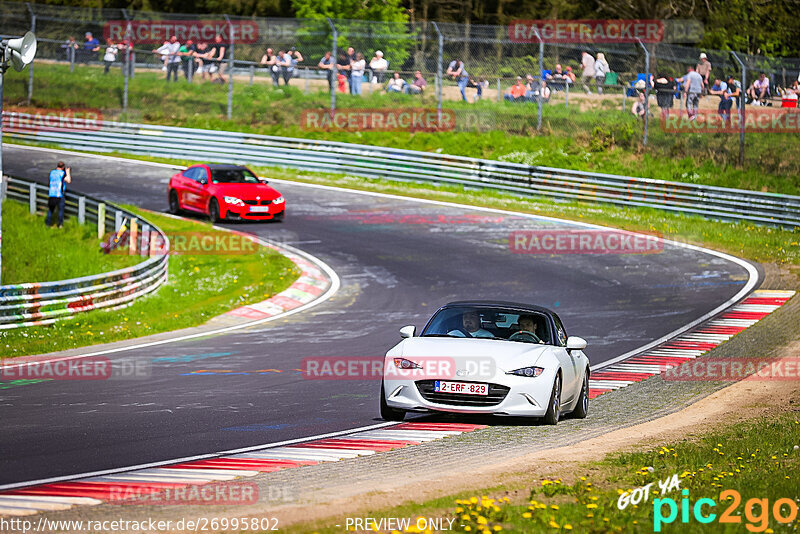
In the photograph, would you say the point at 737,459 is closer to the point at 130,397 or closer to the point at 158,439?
the point at 158,439

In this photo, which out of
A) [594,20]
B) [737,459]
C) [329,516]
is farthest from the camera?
[594,20]

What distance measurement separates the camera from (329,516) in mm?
6895

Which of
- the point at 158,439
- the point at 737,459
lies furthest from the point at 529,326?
the point at 158,439

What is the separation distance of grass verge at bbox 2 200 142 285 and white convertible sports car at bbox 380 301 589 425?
14700 millimetres

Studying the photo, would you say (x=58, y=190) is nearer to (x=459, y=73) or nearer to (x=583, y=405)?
(x=459, y=73)

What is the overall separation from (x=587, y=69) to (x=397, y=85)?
6426 millimetres

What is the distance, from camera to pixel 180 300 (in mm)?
21656

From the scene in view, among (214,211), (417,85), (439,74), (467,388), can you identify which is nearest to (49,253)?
(214,211)

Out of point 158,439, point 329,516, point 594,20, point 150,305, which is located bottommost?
point 150,305

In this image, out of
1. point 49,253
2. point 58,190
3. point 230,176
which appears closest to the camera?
point 49,253

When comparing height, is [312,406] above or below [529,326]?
below

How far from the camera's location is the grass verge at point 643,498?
6680mm

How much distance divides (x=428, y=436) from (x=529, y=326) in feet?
6.07

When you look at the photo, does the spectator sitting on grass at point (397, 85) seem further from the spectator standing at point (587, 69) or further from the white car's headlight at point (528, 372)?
the white car's headlight at point (528, 372)
